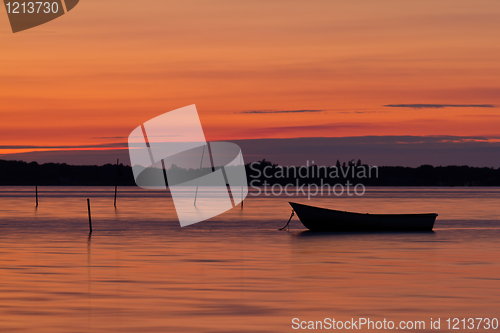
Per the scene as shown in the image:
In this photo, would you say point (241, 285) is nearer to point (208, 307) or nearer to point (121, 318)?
point (208, 307)

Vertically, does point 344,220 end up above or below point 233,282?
below

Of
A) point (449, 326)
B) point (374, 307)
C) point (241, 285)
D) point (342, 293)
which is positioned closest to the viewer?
point (449, 326)

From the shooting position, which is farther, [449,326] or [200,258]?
[200,258]

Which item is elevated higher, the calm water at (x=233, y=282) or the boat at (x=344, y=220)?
the calm water at (x=233, y=282)

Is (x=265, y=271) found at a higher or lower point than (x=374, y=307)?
lower

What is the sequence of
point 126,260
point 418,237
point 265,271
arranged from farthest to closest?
point 418,237
point 126,260
point 265,271

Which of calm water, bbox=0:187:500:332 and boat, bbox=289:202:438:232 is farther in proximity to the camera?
boat, bbox=289:202:438:232

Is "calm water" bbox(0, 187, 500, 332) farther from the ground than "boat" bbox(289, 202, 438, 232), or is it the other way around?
"calm water" bbox(0, 187, 500, 332)

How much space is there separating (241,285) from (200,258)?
354 inches

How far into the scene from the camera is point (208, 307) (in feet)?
59.4

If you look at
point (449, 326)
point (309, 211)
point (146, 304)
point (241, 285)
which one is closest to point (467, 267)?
point (241, 285)

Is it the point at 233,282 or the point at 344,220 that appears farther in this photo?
the point at 344,220

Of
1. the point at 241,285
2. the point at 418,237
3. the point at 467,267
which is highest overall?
the point at 241,285

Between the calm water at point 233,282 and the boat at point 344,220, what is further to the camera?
the boat at point 344,220
